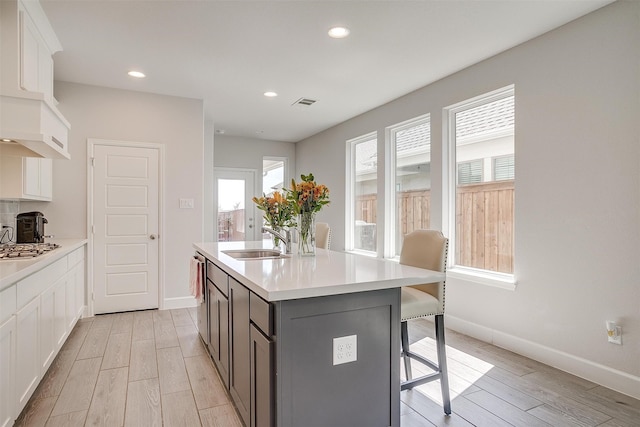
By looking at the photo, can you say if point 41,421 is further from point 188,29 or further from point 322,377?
point 188,29

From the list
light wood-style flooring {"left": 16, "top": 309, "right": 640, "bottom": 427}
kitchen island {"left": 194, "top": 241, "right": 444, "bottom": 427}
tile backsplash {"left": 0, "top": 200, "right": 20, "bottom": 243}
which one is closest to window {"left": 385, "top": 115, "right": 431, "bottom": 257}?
light wood-style flooring {"left": 16, "top": 309, "right": 640, "bottom": 427}

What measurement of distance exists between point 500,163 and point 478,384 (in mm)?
1943

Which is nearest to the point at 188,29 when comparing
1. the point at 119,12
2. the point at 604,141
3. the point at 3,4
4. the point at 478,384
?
the point at 119,12

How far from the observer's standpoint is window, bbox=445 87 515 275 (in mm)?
3289

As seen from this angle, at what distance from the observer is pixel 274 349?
147 cm

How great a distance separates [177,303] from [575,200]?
4226mm

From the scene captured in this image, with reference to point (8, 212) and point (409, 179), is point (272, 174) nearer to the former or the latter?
point (409, 179)

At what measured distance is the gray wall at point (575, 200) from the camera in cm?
237

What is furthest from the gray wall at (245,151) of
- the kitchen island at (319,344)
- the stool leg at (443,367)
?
the stool leg at (443,367)

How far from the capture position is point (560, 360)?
2.72m

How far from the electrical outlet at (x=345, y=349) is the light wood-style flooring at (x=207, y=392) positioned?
29.3 inches

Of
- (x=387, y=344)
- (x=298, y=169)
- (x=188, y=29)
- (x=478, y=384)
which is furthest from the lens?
(x=298, y=169)

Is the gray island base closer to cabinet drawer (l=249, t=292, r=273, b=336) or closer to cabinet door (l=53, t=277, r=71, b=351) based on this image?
cabinet drawer (l=249, t=292, r=273, b=336)

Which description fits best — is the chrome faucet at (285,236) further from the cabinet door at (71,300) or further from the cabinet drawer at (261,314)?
the cabinet door at (71,300)
